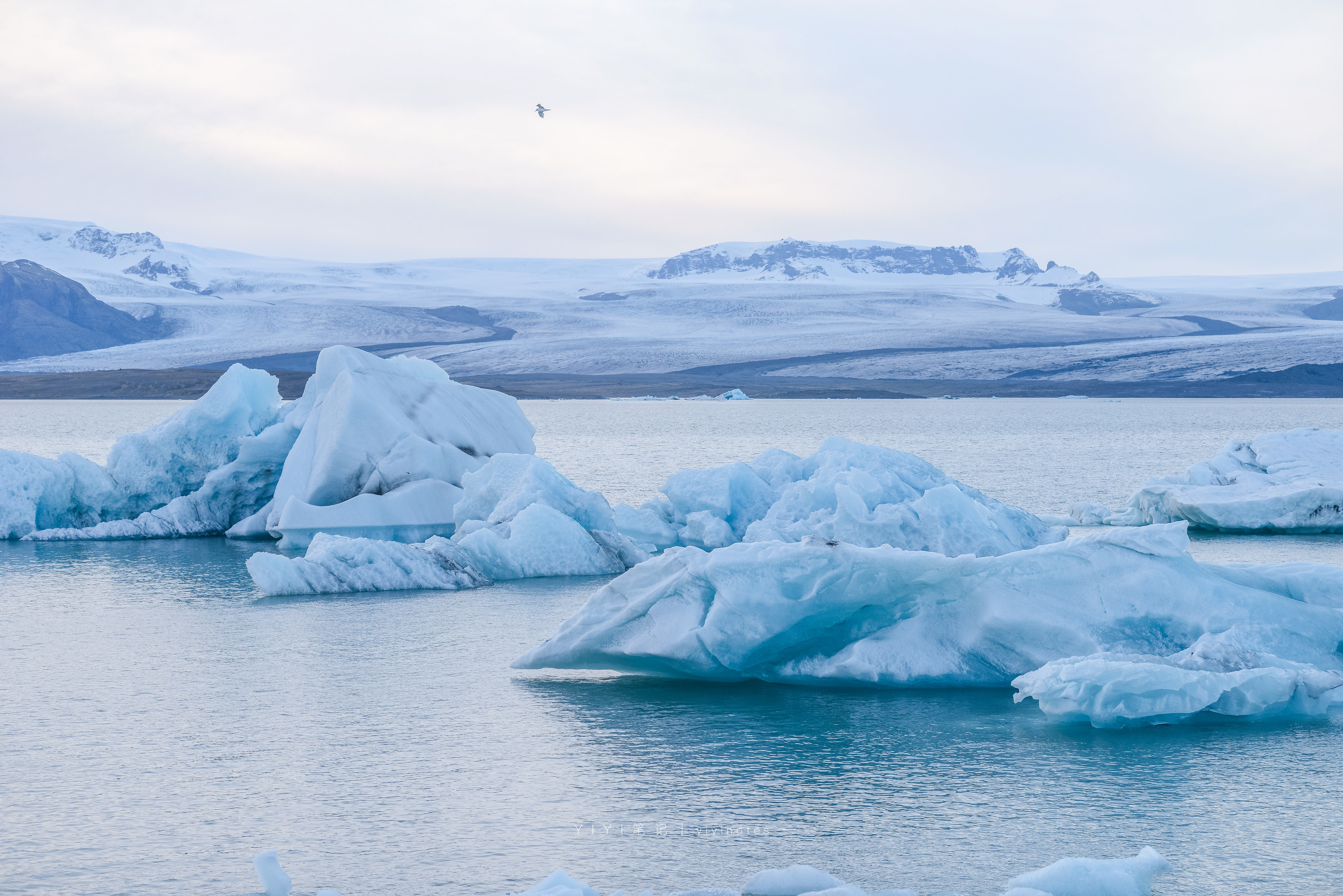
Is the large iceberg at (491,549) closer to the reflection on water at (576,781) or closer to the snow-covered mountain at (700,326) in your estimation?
the reflection on water at (576,781)

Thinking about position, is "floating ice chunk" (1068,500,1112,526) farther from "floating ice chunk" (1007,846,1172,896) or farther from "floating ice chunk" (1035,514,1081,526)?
"floating ice chunk" (1007,846,1172,896)

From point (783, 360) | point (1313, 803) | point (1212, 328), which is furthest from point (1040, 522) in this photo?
point (1212, 328)

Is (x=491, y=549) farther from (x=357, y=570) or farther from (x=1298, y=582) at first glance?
(x=1298, y=582)

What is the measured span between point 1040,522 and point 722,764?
26.8ft

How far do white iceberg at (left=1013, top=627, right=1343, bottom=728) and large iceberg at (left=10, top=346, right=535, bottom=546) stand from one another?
31.3 ft

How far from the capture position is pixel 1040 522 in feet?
45.5

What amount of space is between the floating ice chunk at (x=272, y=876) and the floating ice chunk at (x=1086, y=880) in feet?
8.34

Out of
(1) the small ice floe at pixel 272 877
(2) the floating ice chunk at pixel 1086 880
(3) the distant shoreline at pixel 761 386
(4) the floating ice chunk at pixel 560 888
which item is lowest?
(3) the distant shoreline at pixel 761 386

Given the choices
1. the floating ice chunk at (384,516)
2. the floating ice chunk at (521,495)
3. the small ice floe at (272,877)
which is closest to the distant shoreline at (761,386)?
the floating ice chunk at (384,516)

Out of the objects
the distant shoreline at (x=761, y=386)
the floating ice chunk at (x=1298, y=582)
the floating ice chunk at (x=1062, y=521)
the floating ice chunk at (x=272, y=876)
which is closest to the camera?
the floating ice chunk at (x=272, y=876)

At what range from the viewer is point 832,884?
4812 millimetres

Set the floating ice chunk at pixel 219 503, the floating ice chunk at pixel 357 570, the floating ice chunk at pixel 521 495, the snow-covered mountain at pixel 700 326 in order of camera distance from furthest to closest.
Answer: the snow-covered mountain at pixel 700 326 → the floating ice chunk at pixel 219 503 → the floating ice chunk at pixel 521 495 → the floating ice chunk at pixel 357 570

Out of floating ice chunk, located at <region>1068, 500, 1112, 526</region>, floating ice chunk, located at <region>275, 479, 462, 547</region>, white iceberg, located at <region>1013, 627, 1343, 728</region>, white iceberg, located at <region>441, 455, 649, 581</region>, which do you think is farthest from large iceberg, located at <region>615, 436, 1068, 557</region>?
white iceberg, located at <region>1013, 627, 1343, 728</region>

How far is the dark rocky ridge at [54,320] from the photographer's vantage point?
379 feet
